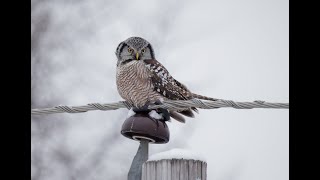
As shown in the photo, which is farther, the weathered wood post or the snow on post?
the weathered wood post

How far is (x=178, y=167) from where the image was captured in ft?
10.9

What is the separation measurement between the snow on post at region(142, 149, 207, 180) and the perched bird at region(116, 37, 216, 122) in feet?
8.30

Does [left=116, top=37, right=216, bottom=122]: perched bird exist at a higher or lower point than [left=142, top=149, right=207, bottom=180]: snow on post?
higher

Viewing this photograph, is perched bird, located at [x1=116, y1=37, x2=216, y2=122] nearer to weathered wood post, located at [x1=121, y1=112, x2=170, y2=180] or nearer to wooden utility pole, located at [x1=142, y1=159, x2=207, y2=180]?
weathered wood post, located at [x1=121, y1=112, x2=170, y2=180]

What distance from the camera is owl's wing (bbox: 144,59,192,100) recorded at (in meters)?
6.00

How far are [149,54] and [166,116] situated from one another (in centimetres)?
241

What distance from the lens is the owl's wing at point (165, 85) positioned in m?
6.00

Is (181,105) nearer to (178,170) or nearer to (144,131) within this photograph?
Answer: (144,131)

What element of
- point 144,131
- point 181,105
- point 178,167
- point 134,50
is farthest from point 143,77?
point 178,167

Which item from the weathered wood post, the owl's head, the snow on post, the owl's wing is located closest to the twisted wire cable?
the weathered wood post

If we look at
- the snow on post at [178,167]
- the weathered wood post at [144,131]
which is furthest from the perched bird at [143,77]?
the snow on post at [178,167]

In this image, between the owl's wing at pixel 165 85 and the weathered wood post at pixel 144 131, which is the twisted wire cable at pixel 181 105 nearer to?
A: the weathered wood post at pixel 144 131
